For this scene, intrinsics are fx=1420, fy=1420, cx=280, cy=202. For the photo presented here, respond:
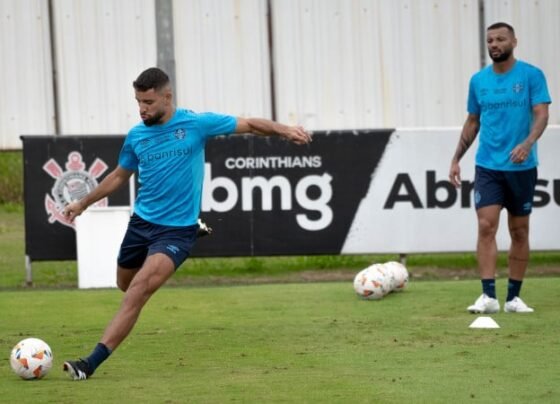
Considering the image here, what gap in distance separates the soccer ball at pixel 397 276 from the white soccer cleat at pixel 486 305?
1759 millimetres

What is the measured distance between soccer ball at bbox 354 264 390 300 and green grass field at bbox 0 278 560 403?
0.37ft

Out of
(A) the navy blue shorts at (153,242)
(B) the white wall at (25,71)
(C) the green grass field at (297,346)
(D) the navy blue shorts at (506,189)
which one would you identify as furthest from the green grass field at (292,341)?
(B) the white wall at (25,71)

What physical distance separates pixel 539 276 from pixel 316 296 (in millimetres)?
3610

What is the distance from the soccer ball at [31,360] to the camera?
373 inches

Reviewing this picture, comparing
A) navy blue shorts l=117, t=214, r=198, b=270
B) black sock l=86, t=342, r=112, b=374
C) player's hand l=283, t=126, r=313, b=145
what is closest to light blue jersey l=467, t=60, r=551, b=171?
player's hand l=283, t=126, r=313, b=145

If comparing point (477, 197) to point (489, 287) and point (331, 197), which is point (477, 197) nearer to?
point (489, 287)

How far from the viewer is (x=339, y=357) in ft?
33.8

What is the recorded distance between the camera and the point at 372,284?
1399cm

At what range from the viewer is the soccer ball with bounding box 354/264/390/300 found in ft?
45.9

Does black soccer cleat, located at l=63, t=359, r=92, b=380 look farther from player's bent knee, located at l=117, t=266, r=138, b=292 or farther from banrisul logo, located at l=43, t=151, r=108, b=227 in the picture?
banrisul logo, located at l=43, t=151, r=108, b=227

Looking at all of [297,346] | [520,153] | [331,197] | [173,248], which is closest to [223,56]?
[331,197]

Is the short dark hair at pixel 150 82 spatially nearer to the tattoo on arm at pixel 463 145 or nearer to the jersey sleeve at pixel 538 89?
the tattoo on arm at pixel 463 145

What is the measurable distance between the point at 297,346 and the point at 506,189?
2699 millimetres

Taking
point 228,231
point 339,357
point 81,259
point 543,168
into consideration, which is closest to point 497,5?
point 543,168
